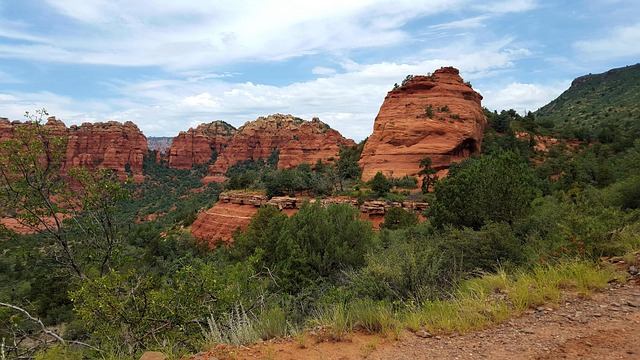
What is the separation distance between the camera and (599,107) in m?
60.0

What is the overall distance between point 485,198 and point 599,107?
65661mm

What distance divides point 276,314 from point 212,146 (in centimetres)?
10083

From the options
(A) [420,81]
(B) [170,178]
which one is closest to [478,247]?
(A) [420,81]

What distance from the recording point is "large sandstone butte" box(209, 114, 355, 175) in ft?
220

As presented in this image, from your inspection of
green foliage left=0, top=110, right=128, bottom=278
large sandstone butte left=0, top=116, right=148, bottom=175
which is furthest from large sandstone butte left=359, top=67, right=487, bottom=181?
large sandstone butte left=0, top=116, right=148, bottom=175

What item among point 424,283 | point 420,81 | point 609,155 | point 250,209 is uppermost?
point 420,81

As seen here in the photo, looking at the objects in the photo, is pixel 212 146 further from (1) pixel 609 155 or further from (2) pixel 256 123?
(1) pixel 609 155

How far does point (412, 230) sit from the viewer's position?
53.5 feet

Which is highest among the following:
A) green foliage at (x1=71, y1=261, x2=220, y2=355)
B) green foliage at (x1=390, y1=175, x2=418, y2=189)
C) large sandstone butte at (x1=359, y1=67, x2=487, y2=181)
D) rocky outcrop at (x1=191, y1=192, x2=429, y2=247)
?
large sandstone butte at (x1=359, y1=67, x2=487, y2=181)

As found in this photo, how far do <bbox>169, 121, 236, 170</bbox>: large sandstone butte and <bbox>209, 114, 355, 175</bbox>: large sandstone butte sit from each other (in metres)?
8.23

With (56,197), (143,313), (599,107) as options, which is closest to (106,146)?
(56,197)

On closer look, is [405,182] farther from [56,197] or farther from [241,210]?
→ [56,197]

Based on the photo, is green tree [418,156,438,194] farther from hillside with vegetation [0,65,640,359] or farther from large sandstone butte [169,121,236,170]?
large sandstone butte [169,121,236,170]

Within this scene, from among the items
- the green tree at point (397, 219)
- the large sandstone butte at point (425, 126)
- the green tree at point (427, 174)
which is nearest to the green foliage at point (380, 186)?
the green tree at point (427, 174)
